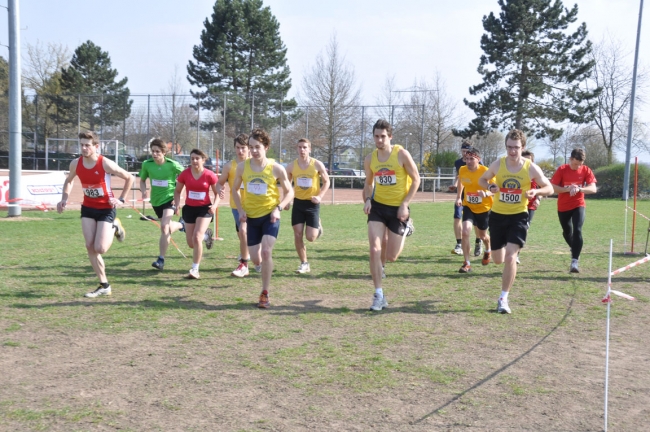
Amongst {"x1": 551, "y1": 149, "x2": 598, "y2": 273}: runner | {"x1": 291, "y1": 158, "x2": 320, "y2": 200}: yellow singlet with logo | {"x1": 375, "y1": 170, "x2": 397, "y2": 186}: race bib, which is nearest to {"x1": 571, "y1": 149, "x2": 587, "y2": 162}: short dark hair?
{"x1": 551, "y1": 149, "x2": 598, "y2": 273}: runner

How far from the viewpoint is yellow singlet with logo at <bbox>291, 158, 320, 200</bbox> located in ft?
29.8

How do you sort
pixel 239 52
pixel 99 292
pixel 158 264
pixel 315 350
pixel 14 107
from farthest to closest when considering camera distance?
pixel 239 52, pixel 14 107, pixel 158 264, pixel 99 292, pixel 315 350

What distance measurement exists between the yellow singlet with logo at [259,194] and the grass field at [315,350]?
1145 millimetres

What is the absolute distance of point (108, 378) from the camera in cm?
463

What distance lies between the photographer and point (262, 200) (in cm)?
716

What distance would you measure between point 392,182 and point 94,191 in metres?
3.59

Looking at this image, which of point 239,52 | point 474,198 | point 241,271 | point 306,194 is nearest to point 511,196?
point 474,198

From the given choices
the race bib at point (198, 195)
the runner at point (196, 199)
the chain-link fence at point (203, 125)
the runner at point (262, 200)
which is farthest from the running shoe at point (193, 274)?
the chain-link fence at point (203, 125)

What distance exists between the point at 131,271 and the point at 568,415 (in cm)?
696

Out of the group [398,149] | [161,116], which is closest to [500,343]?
[398,149]

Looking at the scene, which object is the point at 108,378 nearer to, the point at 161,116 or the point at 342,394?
the point at 342,394

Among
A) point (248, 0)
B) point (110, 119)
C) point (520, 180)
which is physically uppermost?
point (248, 0)

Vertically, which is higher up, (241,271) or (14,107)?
(14,107)

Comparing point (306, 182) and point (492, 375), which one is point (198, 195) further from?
point (492, 375)
